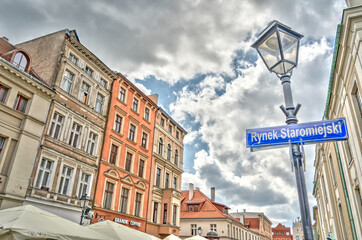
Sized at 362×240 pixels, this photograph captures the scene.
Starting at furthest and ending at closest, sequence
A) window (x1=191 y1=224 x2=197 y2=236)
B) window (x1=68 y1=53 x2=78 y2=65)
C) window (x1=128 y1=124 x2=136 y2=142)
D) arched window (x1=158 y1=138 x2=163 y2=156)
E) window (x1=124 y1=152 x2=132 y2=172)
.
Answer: window (x1=191 y1=224 x2=197 y2=236) → arched window (x1=158 y1=138 x2=163 y2=156) → window (x1=128 y1=124 x2=136 y2=142) → window (x1=124 y1=152 x2=132 y2=172) → window (x1=68 y1=53 x2=78 y2=65)

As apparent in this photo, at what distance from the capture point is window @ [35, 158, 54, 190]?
15758mm

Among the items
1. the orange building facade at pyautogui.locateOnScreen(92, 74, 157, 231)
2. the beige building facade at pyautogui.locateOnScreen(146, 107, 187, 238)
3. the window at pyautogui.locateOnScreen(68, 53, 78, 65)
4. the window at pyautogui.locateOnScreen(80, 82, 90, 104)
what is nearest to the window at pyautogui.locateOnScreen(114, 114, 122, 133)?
the orange building facade at pyautogui.locateOnScreen(92, 74, 157, 231)

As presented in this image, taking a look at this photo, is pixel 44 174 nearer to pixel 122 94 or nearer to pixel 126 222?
pixel 126 222

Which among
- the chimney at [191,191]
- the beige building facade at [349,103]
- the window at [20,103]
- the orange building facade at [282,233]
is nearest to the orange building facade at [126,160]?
the window at [20,103]

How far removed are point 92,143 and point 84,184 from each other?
10.2 ft

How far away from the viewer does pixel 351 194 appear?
38.3 ft

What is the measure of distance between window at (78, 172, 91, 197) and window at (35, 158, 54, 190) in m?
2.55

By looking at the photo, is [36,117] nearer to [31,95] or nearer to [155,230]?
[31,95]

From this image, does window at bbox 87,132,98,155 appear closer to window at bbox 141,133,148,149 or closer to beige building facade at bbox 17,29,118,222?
beige building facade at bbox 17,29,118,222

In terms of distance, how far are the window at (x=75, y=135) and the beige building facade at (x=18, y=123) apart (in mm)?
2460

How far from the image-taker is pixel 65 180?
17.4 meters

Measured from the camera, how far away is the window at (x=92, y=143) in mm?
19875

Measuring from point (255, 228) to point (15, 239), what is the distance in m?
70.9

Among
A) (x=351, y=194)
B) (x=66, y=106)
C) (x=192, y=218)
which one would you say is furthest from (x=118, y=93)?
(x=192, y=218)
